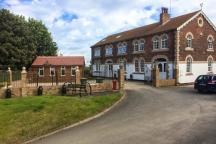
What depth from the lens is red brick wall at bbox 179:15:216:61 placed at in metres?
35.7

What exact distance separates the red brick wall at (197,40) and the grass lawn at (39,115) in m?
19.4

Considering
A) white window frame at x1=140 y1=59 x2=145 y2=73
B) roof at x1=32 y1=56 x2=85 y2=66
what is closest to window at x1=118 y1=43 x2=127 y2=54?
white window frame at x1=140 y1=59 x2=145 y2=73

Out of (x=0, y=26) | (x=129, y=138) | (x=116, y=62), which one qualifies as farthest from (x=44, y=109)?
(x=0, y=26)

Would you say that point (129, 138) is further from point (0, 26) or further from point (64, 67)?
point (0, 26)

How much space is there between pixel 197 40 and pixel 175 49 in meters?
4.17

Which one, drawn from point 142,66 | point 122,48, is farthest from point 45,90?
point 122,48

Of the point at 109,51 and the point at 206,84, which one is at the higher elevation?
the point at 109,51

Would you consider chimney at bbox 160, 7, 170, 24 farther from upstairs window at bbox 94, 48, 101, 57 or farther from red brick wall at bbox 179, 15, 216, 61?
upstairs window at bbox 94, 48, 101, 57

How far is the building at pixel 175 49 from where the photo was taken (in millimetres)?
35469

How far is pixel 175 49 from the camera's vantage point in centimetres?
3512

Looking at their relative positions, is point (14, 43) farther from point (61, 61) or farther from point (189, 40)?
point (189, 40)

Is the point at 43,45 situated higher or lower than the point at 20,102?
higher

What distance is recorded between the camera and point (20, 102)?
17469mm

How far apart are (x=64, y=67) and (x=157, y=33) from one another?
1484 centimetres
